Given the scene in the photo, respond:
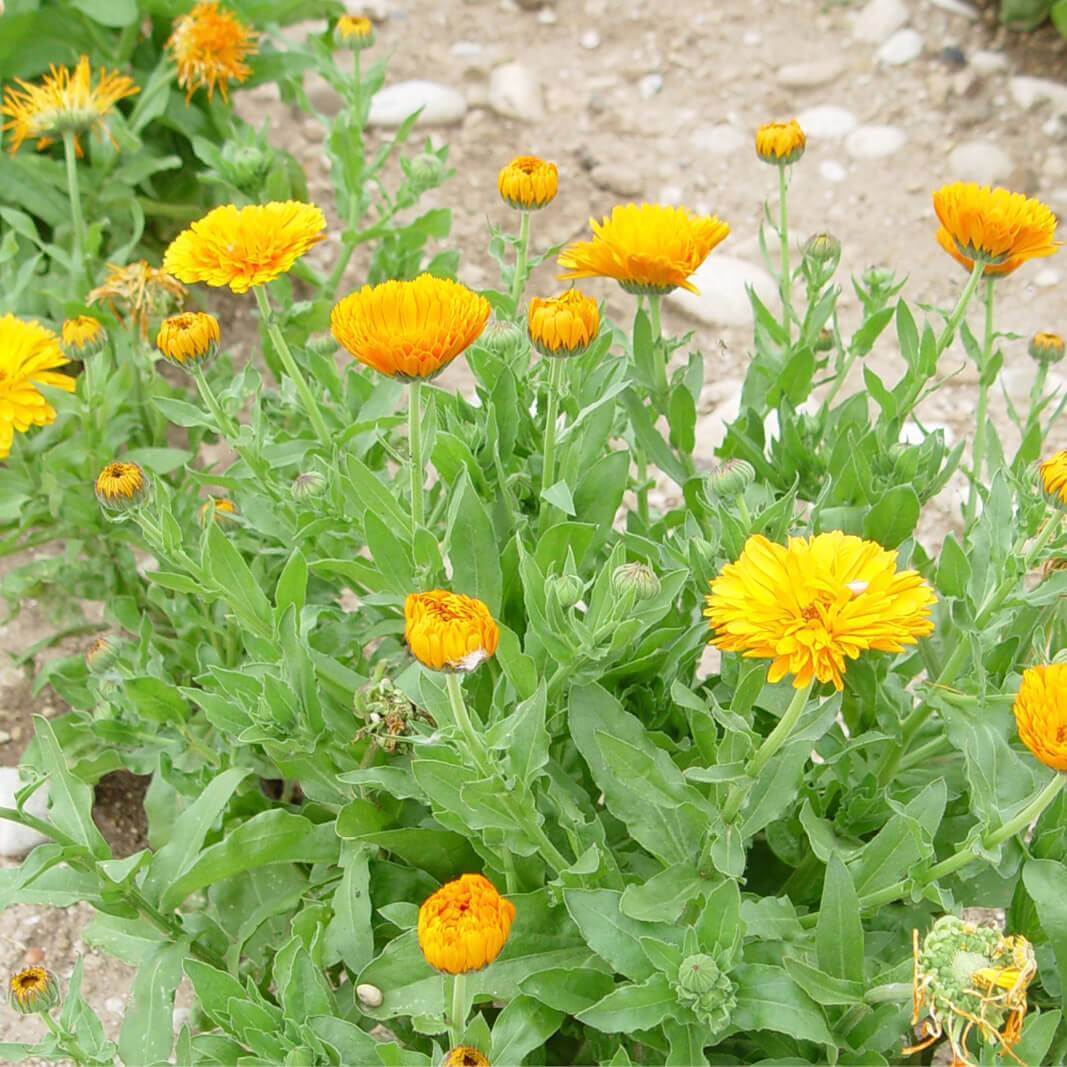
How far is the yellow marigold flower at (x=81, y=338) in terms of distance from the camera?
273cm

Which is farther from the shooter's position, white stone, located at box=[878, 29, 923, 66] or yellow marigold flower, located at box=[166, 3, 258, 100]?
white stone, located at box=[878, 29, 923, 66]

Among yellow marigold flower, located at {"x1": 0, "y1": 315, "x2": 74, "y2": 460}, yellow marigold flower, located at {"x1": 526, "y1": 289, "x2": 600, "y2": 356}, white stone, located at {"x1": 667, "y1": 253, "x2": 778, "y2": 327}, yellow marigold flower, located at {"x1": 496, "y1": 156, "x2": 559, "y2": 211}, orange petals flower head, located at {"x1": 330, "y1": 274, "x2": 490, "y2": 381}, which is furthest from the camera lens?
white stone, located at {"x1": 667, "y1": 253, "x2": 778, "y2": 327}

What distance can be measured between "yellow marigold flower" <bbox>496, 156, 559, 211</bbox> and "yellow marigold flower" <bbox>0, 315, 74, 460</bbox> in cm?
97

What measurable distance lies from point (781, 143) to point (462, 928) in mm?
1712

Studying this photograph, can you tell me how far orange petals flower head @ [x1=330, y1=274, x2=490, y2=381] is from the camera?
5.99 feet

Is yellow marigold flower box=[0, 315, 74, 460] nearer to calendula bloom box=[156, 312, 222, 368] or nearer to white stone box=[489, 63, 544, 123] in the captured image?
calendula bloom box=[156, 312, 222, 368]

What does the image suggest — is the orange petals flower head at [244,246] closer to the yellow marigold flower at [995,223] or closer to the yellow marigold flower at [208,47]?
the yellow marigold flower at [995,223]

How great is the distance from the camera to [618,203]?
4758 mm

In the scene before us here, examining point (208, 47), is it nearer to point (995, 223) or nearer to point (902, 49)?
point (995, 223)

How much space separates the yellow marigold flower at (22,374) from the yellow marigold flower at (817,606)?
4.89ft

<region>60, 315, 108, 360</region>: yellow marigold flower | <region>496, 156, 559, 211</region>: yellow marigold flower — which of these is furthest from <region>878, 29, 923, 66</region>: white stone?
<region>60, 315, 108, 360</region>: yellow marigold flower

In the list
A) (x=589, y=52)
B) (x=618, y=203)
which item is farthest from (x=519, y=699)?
(x=589, y=52)

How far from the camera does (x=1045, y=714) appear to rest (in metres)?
1.62

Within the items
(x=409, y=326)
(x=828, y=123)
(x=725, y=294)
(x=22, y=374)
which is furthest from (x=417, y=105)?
(x=409, y=326)
